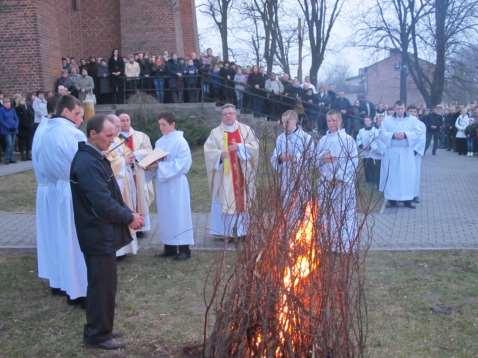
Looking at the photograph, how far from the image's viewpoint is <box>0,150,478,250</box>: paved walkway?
8.61 m

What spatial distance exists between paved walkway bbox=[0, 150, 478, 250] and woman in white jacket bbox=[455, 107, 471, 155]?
A: 10.7 m

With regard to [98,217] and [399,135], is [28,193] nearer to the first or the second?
[399,135]

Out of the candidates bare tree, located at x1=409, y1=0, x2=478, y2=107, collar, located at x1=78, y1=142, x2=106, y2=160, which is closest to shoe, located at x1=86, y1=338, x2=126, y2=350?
collar, located at x1=78, y1=142, x2=106, y2=160

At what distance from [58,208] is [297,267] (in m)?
3.47

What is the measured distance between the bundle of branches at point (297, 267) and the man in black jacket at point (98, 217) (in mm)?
1362

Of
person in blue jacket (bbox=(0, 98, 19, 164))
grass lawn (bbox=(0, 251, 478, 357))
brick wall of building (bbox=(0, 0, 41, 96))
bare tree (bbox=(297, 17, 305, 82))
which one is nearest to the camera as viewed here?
grass lawn (bbox=(0, 251, 478, 357))

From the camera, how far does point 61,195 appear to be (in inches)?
A: 242

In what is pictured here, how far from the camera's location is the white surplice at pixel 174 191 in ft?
25.8

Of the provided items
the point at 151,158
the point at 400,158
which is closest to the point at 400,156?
the point at 400,158

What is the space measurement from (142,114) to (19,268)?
12505 mm

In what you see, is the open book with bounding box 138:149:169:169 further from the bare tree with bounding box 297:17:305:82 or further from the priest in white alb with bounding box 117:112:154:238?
the bare tree with bounding box 297:17:305:82

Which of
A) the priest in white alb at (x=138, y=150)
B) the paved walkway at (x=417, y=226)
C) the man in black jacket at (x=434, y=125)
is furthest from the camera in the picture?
the man in black jacket at (x=434, y=125)

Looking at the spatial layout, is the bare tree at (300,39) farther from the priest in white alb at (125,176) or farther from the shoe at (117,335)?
the shoe at (117,335)

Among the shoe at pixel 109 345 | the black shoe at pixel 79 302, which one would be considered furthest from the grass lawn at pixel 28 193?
the shoe at pixel 109 345
